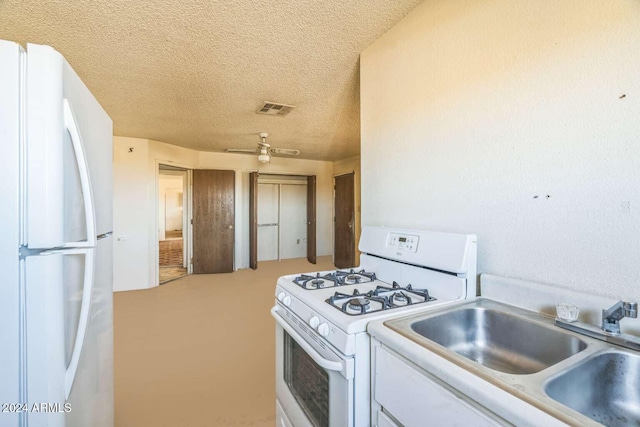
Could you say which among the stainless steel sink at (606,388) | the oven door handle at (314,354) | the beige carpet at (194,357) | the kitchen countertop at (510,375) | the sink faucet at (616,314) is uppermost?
the sink faucet at (616,314)

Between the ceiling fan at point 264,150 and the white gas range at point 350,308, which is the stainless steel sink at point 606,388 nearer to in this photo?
the white gas range at point 350,308

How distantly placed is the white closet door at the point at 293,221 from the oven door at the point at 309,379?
17.1 ft

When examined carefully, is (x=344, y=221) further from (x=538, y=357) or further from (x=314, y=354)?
(x=538, y=357)

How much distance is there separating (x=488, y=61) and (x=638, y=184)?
721 mm

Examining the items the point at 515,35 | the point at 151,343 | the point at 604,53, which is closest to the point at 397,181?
the point at 515,35

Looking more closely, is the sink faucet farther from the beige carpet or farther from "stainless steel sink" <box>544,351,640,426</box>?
the beige carpet

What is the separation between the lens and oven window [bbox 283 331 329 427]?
1171 mm

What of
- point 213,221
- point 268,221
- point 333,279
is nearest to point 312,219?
point 268,221

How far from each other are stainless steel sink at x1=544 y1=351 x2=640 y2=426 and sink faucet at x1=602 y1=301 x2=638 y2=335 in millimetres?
86

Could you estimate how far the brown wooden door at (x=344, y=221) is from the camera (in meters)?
5.65

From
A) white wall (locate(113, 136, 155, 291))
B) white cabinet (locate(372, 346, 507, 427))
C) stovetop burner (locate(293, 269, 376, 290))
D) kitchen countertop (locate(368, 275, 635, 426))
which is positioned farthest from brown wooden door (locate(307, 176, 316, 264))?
white cabinet (locate(372, 346, 507, 427))

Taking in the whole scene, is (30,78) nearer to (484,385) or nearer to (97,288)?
(97,288)

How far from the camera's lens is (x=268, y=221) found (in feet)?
21.6

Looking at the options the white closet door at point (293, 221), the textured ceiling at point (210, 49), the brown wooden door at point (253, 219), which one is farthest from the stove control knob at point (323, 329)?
the white closet door at point (293, 221)
